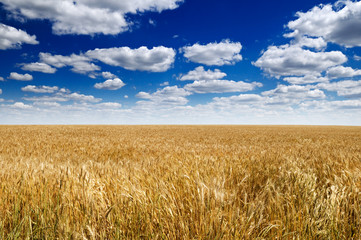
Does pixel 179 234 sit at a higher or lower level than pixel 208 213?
lower

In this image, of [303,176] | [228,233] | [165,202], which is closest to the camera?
[228,233]

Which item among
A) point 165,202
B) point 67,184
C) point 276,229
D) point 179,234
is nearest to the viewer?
point 179,234

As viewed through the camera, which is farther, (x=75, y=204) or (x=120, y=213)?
(x=75, y=204)

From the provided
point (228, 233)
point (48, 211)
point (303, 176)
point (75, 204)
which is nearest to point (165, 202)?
point (228, 233)

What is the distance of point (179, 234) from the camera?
1.72 metres

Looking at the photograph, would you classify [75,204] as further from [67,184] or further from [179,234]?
[179,234]

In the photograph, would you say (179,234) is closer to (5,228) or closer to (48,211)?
(48,211)

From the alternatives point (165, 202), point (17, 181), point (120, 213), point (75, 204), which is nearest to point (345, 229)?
point (165, 202)

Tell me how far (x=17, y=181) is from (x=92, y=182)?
1014 mm

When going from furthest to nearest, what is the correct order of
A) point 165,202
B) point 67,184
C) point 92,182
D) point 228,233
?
point 92,182 → point 67,184 → point 165,202 → point 228,233

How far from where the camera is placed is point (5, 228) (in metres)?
1.99

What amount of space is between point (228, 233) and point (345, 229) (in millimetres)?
1176

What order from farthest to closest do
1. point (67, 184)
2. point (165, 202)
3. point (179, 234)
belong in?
point (67, 184)
point (165, 202)
point (179, 234)

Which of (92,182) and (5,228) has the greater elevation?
(92,182)
